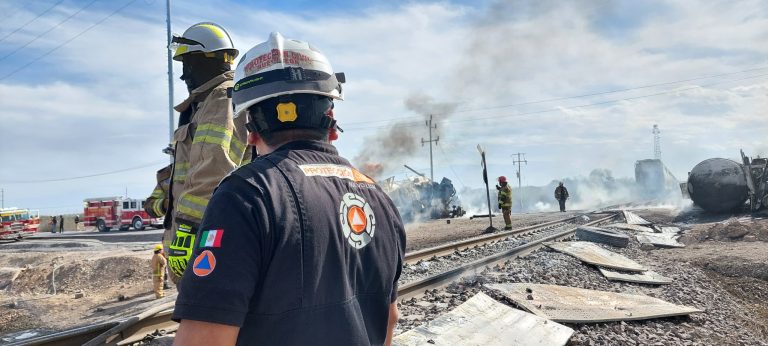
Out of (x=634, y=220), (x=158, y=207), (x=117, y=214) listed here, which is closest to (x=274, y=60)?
(x=158, y=207)

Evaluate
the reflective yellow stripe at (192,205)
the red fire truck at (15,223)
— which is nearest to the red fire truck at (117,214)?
the red fire truck at (15,223)

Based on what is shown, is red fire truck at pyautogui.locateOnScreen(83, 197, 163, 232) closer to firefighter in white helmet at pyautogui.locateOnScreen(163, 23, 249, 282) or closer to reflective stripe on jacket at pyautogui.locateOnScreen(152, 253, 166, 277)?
reflective stripe on jacket at pyautogui.locateOnScreen(152, 253, 166, 277)

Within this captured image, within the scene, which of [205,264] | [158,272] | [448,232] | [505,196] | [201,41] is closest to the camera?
[205,264]

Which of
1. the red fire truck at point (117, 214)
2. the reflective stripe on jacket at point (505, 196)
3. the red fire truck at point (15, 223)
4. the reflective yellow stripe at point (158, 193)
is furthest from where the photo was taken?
the red fire truck at point (117, 214)

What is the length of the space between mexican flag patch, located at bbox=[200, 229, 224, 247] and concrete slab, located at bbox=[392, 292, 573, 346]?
2.86 meters

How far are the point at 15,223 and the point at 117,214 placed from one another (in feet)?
22.7

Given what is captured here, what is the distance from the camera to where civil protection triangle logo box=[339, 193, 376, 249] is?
1584mm

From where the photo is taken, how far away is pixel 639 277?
842cm

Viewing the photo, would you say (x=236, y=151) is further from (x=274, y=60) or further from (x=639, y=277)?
(x=639, y=277)

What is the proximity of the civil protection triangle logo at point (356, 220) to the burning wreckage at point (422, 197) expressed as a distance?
102ft

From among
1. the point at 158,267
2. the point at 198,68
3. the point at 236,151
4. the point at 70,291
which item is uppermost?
the point at 198,68

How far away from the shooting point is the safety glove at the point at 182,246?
2.70 meters

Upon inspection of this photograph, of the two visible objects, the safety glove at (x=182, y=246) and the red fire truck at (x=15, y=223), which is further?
the red fire truck at (x=15, y=223)

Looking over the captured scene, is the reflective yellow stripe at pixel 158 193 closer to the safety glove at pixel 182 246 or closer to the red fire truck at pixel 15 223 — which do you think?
the safety glove at pixel 182 246
